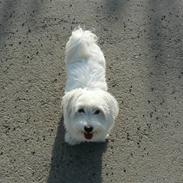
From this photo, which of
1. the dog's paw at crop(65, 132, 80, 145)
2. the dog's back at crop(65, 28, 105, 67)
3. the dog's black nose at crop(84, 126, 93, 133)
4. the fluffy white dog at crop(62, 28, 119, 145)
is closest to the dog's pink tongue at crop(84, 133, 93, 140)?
the fluffy white dog at crop(62, 28, 119, 145)

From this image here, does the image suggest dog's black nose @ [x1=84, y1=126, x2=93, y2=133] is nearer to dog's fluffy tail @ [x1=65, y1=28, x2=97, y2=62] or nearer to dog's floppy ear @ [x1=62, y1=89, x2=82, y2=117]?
dog's floppy ear @ [x1=62, y1=89, x2=82, y2=117]

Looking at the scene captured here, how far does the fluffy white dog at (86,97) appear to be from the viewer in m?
3.96

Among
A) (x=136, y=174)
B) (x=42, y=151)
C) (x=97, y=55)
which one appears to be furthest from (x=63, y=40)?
(x=136, y=174)

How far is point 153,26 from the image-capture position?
18.9 ft

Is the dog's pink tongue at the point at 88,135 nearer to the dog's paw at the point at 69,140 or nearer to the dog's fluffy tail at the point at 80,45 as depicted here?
the dog's paw at the point at 69,140

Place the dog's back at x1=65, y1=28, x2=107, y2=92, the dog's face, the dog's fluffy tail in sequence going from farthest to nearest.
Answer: the dog's fluffy tail → the dog's back at x1=65, y1=28, x2=107, y2=92 → the dog's face

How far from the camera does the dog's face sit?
155 inches

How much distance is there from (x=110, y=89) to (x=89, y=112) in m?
1.21

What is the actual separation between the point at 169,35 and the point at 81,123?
232 cm

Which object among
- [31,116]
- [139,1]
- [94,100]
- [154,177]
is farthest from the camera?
[139,1]

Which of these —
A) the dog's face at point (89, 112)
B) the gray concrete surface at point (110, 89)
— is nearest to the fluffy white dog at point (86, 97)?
the dog's face at point (89, 112)

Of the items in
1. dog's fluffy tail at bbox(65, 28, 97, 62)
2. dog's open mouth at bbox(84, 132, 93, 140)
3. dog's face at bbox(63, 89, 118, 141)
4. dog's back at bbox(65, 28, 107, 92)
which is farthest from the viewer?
dog's fluffy tail at bbox(65, 28, 97, 62)

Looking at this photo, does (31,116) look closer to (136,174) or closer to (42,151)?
(42,151)

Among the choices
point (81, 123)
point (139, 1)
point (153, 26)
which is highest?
point (139, 1)
